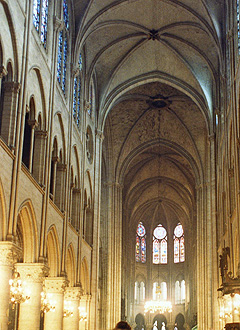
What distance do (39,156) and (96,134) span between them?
1285cm

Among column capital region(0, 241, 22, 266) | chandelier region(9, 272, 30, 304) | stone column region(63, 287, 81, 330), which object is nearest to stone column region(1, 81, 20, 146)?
column capital region(0, 241, 22, 266)

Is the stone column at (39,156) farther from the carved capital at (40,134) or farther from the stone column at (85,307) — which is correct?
the stone column at (85,307)

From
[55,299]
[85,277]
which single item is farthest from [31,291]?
[85,277]

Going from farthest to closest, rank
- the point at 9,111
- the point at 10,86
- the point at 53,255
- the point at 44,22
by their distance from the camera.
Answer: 1. the point at 53,255
2. the point at 44,22
3. the point at 10,86
4. the point at 9,111

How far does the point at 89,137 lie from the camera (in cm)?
3234

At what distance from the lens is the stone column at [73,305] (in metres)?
26.0

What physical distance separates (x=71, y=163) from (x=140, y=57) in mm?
10137

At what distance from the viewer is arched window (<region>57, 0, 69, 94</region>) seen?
2478cm

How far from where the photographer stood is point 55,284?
75.2ft

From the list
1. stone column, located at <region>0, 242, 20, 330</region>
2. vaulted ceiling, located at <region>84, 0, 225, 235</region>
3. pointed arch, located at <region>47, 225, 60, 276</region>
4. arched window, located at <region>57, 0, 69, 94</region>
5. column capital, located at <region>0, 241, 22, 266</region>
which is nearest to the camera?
stone column, located at <region>0, 242, 20, 330</region>

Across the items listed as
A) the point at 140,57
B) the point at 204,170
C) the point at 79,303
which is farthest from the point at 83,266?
the point at 204,170

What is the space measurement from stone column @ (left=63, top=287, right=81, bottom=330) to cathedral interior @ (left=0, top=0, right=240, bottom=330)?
55 millimetres

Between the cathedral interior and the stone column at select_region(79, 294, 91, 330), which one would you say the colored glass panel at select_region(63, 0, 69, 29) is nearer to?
the cathedral interior

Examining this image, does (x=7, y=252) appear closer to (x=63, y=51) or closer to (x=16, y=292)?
(x=16, y=292)
